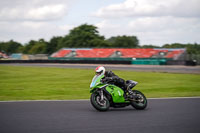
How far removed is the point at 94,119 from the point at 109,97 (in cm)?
Result: 131

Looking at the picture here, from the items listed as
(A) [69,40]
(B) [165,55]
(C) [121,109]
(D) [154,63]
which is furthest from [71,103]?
(A) [69,40]

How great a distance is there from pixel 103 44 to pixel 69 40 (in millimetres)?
14150

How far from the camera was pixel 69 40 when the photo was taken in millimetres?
91250

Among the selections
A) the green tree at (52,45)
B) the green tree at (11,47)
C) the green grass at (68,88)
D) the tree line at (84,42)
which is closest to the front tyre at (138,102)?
the green grass at (68,88)

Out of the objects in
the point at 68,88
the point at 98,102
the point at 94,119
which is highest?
the point at 98,102

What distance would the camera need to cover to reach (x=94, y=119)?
6930mm

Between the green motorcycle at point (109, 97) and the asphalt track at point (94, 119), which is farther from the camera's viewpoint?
the green motorcycle at point (109, 97)

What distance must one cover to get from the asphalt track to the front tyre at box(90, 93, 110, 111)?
0.51ft

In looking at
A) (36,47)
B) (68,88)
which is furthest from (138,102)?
(36,47)

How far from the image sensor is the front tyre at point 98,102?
312 inches

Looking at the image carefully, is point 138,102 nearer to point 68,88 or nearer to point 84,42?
point 68,88

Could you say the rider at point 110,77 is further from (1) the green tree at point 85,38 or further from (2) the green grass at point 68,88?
(1) the green tree at point 85,38

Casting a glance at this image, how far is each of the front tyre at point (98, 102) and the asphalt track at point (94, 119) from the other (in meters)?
0.16

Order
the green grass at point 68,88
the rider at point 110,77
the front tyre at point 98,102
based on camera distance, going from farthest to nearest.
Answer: the green grass at point 68,88 < the rider at point 110,77 < the front tyre at point 98,102
